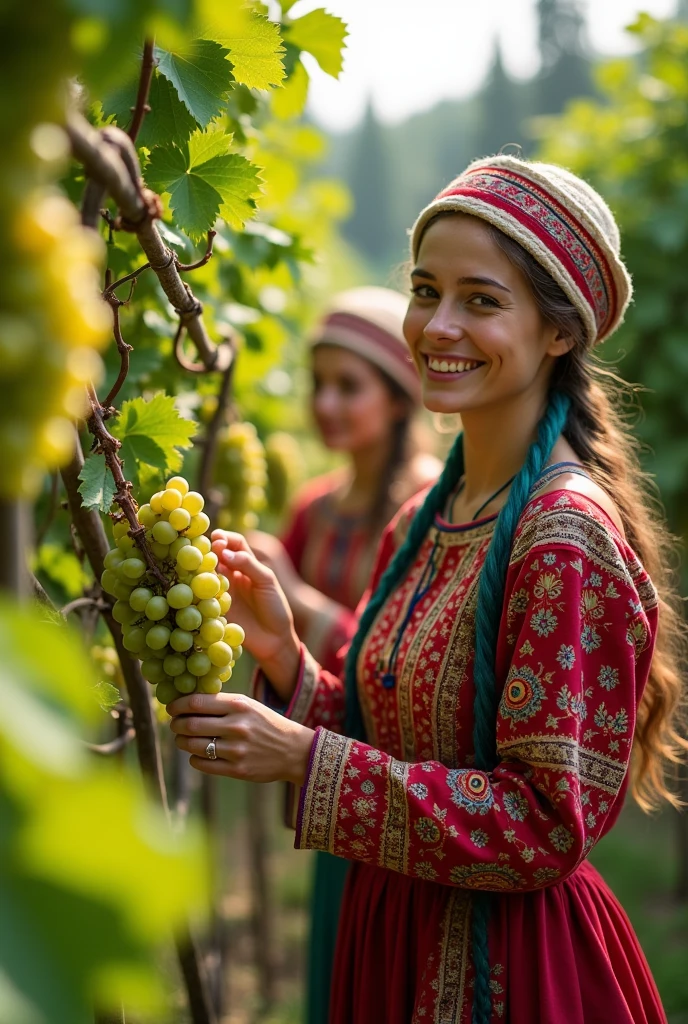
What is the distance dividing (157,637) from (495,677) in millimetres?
562

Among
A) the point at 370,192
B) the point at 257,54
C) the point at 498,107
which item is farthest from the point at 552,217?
the point at 370,192

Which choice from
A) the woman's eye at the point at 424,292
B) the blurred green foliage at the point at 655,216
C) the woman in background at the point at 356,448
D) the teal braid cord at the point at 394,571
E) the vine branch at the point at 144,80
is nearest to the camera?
the vine branch at the point at 144,80

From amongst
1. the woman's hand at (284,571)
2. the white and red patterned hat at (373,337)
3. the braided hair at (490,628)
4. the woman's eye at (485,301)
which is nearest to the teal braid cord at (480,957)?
the braided hair at (490,628)

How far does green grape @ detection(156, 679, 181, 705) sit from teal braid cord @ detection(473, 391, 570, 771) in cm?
49

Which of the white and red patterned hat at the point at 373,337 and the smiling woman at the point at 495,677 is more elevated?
the white and red patterned hat at the point at 373,337

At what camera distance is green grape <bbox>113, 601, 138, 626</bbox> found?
122 centimetres

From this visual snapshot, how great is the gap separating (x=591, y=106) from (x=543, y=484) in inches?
158

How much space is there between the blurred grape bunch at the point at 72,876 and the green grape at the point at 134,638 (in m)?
0.68

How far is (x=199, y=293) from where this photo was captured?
2.09 m

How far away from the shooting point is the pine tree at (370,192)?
3400 centimetres

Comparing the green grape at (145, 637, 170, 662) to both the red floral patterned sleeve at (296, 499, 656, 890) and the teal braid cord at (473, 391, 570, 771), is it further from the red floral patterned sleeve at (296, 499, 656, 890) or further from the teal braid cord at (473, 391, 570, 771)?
the teal braid cord at (473, 391, 570, 771)

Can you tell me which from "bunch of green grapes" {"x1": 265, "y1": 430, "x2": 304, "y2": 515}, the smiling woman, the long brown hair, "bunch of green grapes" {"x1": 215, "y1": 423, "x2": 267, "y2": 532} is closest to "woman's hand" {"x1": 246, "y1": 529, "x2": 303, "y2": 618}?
"bunch of green grapes" {"x1": 265, "y1": 430, "x2": 304, "y2": 515}

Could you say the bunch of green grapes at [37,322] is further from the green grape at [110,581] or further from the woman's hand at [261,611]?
the woman's hand at [261,611]

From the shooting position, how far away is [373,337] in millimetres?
3523
